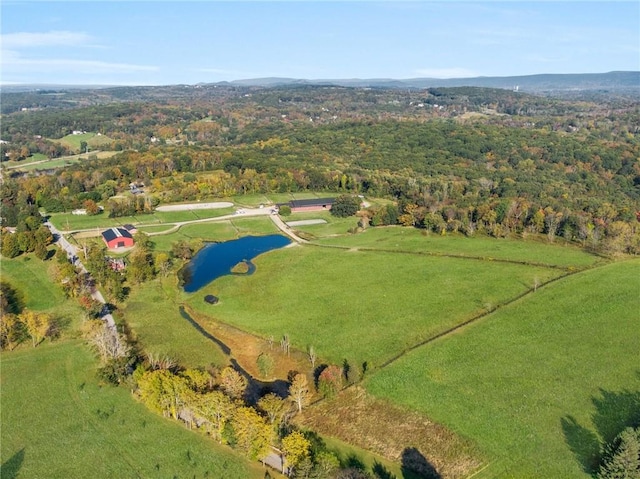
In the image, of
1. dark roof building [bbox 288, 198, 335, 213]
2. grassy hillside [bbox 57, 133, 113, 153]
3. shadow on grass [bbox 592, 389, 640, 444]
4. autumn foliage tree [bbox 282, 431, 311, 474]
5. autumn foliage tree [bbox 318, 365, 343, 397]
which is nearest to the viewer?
autumn foliage tree [bbox 282, 431, 311, 474]

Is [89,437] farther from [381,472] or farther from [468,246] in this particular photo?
[468,246]

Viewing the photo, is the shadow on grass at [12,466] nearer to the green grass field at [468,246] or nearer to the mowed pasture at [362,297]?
the mowed pasture at [362,297]

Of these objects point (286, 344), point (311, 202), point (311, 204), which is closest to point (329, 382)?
point (286, 344)

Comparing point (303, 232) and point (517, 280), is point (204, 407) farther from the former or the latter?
point (303, 232)

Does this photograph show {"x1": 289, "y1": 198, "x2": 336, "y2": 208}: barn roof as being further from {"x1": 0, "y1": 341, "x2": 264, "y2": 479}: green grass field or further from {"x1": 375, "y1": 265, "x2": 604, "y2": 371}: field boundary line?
{"x1": 0, "y1": 341, "x2": 264, "y2": 479}: green grass field

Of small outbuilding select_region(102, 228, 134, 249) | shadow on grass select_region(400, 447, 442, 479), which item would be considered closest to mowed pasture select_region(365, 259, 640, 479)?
shadow on grass select_region(400, 447, 442, 479)
